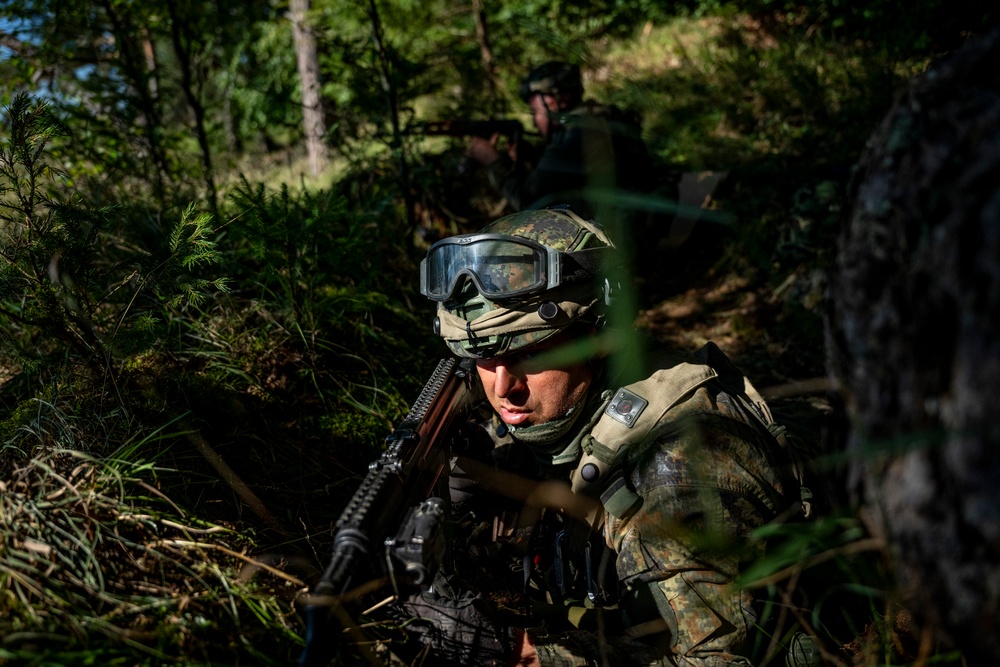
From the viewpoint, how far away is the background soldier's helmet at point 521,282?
2396 millimetres

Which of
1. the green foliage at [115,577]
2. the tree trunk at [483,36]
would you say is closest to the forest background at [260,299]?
the green foliage at [115,577]

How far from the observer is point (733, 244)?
6.21 metres

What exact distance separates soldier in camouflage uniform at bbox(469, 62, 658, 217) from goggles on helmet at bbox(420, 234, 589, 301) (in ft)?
8.81

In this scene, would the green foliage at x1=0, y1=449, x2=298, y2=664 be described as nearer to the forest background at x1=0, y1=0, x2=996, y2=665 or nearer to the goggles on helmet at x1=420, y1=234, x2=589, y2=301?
the forest background at x1=0, y1=0, x2=996, y2=665

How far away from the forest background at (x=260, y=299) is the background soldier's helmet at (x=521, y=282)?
581 millimetres

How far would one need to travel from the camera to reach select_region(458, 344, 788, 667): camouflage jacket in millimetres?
1956

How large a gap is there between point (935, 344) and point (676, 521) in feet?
4.13

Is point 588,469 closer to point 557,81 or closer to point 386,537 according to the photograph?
point 386,537

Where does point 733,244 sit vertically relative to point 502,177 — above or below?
below

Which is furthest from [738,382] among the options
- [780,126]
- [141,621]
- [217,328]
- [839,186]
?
[780,126]

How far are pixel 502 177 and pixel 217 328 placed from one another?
352 cm


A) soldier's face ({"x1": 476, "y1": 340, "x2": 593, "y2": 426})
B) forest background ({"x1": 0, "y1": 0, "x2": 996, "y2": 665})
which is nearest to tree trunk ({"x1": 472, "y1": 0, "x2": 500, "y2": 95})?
forest background ({"x1": 0, "y1": 0, "x2": 996, "y2": 665})

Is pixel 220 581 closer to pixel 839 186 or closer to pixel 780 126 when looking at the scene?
pixel 839 186

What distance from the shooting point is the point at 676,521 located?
1.99m
